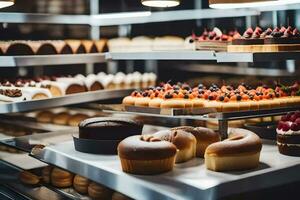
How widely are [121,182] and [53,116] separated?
275 centimetres

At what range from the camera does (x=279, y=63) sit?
431cm

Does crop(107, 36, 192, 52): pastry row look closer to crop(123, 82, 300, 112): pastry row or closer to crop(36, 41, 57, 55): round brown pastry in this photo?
crop(36, 41, 57, 55): round brown pastry

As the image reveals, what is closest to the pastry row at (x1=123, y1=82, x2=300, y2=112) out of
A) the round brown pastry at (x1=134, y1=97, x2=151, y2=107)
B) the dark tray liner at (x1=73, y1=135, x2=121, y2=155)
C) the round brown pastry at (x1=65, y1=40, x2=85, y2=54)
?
the round brown pastry at (x1=134, y1=97, x2=151, y2=107)

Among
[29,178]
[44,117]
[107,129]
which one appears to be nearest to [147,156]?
[107,129]

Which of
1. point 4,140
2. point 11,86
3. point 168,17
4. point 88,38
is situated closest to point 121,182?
point 4,140

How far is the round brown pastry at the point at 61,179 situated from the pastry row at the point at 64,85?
1.12m

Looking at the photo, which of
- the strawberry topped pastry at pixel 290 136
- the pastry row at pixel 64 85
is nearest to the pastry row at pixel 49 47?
the pastry row at pixel 64 85

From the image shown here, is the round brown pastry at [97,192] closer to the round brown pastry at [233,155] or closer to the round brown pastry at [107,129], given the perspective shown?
the round brown pastry at [107,129]

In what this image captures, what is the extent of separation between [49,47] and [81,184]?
2.04m

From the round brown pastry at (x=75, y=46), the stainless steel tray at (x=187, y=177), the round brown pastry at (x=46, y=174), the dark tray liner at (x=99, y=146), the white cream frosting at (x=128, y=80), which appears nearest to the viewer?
the stainless steel tray at (x=187, y=177)

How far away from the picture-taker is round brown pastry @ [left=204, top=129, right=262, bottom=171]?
257 centimetres

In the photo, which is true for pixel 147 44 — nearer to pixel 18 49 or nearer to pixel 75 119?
pixel 75 119

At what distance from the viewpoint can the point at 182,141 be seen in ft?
9.21

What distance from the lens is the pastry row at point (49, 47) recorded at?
15.2 ft
